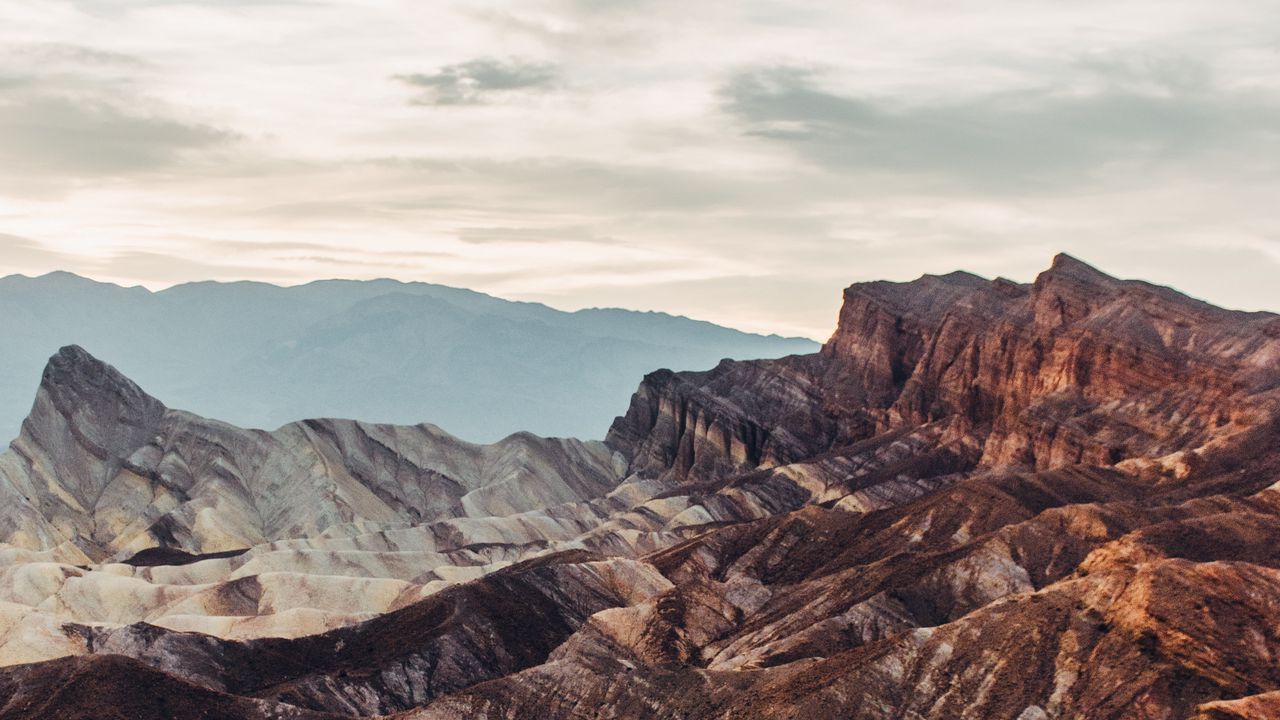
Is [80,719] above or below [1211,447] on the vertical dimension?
below

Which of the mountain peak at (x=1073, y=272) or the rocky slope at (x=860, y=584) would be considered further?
the mountain peak at (x=1073, y=272)

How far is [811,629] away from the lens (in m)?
110

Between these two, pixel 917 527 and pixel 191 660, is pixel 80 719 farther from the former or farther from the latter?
pixel 917 527

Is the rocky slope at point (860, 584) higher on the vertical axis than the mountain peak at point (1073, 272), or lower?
lower

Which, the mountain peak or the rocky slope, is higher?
the mountain peak

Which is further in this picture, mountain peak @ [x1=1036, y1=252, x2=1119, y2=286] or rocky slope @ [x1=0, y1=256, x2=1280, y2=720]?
mountain peak @ [x1=1036, y1=252, x2=1119, y2=286]

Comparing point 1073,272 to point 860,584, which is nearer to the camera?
point 860,584

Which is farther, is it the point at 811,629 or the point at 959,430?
the point at 959,430

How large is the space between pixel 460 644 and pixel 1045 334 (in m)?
94.5

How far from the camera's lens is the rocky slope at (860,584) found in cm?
9119

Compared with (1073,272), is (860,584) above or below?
below

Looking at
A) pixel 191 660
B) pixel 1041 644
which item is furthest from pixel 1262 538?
pixel 191 660

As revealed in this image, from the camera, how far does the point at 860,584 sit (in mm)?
121875

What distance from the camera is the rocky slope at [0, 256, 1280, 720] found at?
9119 centimetres
